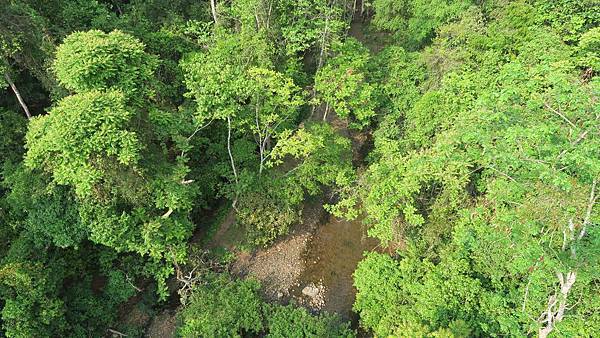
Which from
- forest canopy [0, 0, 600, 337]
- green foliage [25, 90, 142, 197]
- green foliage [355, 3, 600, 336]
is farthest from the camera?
green foliage [25, 90, 142, 197]

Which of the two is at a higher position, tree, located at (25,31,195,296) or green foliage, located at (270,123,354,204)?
tree, located at (25,31,195,296)

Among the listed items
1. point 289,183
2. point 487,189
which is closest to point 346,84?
point 289,183

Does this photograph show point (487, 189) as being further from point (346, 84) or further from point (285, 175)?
point (285, 175)

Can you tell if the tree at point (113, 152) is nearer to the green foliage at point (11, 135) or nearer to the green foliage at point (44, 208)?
the green foliage at point (44, 208)

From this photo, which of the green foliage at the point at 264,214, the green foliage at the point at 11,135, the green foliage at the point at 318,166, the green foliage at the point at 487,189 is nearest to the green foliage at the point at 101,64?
the green foliage at the point at 11,135

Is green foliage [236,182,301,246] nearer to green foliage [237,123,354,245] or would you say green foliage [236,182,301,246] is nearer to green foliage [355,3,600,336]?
green foliage [237,123,354,245]

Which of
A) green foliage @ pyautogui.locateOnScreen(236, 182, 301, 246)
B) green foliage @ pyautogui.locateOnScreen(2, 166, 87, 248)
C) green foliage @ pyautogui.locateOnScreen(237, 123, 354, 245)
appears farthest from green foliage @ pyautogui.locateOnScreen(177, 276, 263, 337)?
green foliage @ pyautogui.locateOnScreen(2, 166, 87, 248)
